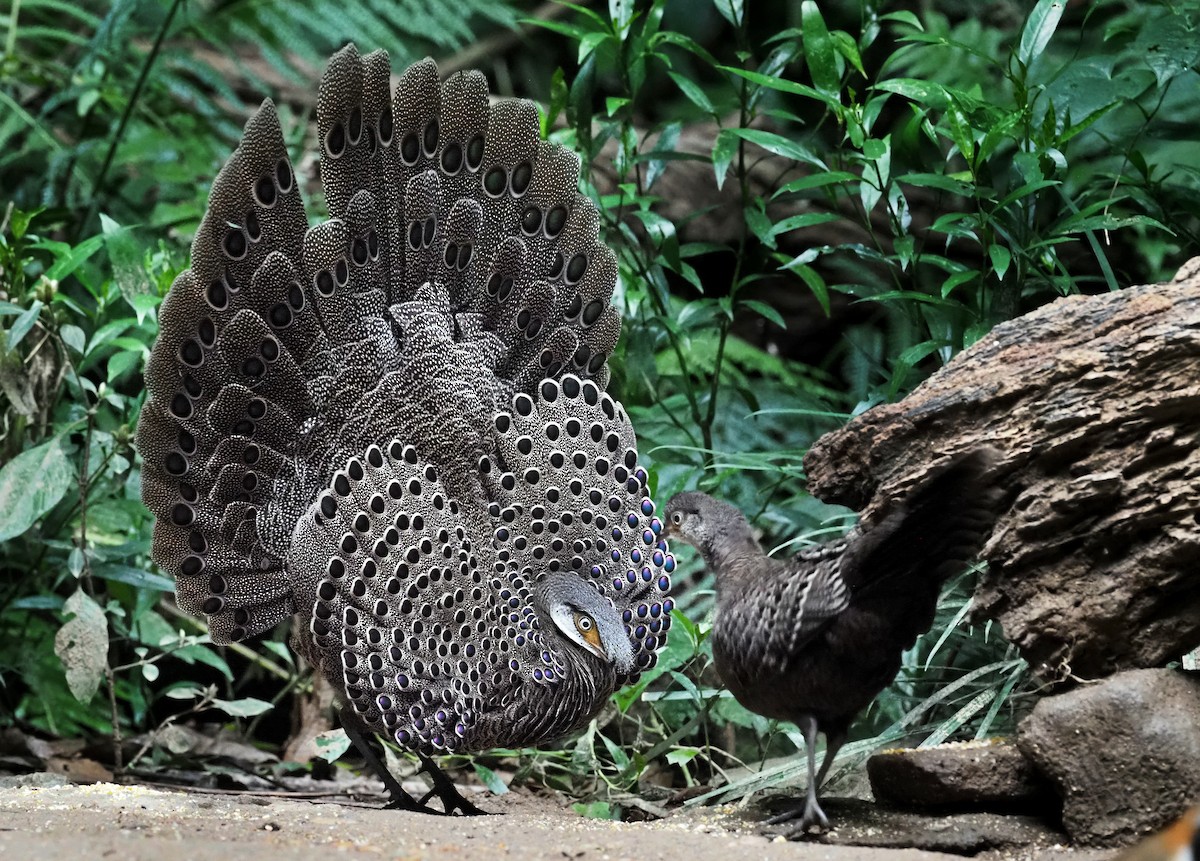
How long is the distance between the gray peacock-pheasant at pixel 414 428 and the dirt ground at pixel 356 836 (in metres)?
0.44

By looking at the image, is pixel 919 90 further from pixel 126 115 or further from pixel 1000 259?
pixel 126 115

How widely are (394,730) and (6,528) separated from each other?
5.04 feet

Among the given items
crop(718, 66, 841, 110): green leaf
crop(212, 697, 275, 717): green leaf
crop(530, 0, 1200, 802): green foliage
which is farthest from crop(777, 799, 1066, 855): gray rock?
crop(718, 66, 841, 110): green leaf

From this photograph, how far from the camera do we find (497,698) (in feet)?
11.3

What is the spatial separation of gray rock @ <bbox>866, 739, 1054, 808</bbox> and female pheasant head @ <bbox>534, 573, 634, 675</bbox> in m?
0.82

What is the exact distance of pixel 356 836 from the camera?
106 inches

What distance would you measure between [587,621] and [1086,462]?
1397mm

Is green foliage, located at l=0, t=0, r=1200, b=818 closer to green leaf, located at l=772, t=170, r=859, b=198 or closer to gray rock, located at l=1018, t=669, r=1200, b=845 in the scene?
green leaf, located at l=772, t=170, r=859, b=198

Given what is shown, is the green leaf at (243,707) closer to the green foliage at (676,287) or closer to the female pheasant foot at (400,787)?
the green foliage at (676,287)

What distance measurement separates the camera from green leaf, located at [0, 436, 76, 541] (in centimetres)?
400

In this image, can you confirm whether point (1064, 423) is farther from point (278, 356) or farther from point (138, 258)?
point (138, 258)

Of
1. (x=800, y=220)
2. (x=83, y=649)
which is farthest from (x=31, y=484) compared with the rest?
(x=800, y=220)

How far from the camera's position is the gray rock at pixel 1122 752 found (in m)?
2.78

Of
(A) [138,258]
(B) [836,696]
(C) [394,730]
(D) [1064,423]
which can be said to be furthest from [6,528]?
(D) [1064,423]
